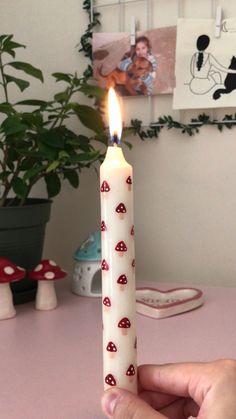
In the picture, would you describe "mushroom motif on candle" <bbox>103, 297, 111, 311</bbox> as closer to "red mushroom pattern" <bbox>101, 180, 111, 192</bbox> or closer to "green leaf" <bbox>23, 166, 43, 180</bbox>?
"red mushroom pattern" <bbox>101, 180, 111, 192</bbox>

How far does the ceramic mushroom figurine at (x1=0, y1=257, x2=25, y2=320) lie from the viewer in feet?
2.67

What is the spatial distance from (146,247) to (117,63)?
1.24 feet

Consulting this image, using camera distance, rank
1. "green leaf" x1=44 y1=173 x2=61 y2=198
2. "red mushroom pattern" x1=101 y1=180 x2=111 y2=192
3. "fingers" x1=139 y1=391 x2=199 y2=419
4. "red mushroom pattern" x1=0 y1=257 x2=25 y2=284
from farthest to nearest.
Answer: "green leaf" x1=44 y1=173 x2=61 y2=198 → "red mushroom pattern" x1=0 y1=257 x2=25 y2=284 → "fingers" x1=139 y1=391 x2=199 y2=419 → "red mushroom pattern" x1=101 y1=180 x2=111 y2=192

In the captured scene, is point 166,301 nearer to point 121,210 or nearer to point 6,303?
point 6,303

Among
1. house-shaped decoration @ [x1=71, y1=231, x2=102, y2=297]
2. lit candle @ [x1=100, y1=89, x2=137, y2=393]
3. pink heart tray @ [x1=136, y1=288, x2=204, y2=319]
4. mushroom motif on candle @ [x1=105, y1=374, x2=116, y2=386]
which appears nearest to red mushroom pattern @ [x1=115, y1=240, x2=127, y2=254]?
lit candle @ [x1=100, y1=89, x2=137, y2=393]

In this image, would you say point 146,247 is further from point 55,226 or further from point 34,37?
point 34,37

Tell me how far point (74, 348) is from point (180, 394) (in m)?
0.25

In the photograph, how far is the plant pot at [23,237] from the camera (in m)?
0.87

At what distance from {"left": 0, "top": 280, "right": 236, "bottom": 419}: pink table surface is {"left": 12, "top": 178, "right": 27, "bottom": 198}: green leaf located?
20cm

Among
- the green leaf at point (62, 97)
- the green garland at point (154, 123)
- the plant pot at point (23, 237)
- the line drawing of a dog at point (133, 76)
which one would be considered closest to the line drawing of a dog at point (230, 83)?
the green garland at point (154, 123)

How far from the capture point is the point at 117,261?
0.40 meters

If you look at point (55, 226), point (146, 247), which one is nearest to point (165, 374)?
point (146, 247)

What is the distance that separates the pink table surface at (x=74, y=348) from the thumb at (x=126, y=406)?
0.36 feet

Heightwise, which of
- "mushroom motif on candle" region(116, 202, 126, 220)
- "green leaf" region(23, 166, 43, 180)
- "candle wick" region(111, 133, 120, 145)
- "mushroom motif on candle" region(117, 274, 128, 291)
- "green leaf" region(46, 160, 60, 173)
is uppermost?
"candle wick" region(111, 133, 120, 145)
